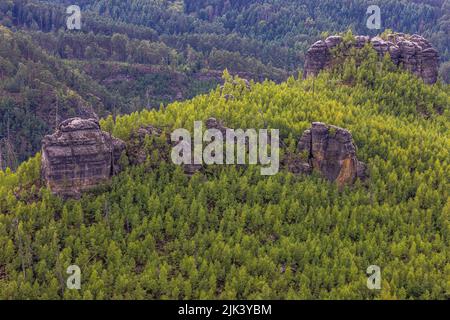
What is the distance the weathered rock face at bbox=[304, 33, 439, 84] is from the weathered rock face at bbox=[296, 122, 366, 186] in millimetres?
47138

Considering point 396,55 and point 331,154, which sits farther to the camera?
point 396,55

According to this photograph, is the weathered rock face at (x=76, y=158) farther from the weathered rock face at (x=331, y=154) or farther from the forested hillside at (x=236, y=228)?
the weathered rock face at (x=331, y=154)

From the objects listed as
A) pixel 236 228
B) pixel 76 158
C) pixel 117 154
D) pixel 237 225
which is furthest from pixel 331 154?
pixel 76 158

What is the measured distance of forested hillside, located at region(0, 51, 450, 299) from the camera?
7344 cm

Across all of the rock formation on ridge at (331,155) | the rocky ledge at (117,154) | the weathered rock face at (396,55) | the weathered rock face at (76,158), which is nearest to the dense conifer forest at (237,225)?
the rocky ledge at (117,154)

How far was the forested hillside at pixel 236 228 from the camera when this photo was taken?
7344cm

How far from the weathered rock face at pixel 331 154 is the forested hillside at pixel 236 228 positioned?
1.97 m

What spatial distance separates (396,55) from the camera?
136 metres

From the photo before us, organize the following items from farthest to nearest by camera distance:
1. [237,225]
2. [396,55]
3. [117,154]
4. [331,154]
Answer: [396,55] → [331,154] → [117,154] → [237,225]

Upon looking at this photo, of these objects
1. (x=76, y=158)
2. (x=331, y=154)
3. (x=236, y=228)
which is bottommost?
(x=236, y=228)

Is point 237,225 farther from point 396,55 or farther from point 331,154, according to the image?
point 396,55

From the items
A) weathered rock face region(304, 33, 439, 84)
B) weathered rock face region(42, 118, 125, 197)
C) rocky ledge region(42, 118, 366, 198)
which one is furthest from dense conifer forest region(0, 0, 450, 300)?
weathered rock face region(304, 33, 439, 84)

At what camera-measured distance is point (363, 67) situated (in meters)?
132

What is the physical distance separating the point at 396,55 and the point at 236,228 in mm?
72179
